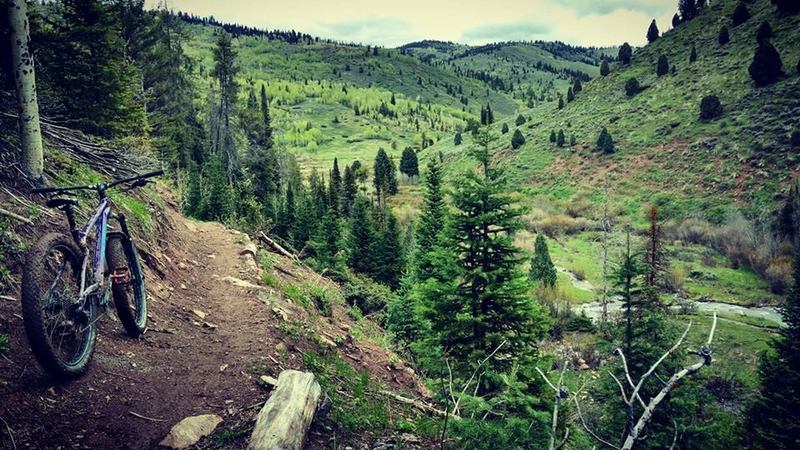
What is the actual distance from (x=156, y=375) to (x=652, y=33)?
308ft

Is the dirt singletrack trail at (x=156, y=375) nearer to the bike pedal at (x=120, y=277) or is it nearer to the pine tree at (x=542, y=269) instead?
the bike pedal at (x=120, y=277)

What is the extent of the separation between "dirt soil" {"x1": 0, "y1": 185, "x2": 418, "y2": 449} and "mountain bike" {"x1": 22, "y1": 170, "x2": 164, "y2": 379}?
29 cm

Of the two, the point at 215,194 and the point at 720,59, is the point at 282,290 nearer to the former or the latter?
the point at 215,194

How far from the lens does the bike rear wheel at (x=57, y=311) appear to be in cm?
390

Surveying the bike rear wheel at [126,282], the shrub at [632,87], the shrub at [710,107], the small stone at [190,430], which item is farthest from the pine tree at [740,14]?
the small stone at [190,430]

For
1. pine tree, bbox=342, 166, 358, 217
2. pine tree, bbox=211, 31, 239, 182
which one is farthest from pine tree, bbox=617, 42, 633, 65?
pine tree, bbox=211, 31, 239, 182

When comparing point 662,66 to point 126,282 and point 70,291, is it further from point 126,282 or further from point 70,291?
point 70,291

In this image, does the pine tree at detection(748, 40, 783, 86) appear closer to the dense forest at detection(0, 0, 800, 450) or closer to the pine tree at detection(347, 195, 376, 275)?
the dense forest at detection(0, 0, 800, 450)

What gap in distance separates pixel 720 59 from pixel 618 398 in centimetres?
6837

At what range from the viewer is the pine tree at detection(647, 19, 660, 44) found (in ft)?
256

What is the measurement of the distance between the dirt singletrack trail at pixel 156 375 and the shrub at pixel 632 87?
2933 inches

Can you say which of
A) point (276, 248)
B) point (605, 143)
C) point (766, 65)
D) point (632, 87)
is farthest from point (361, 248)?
point (632, 87)

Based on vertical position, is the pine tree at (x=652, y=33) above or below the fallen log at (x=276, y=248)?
above

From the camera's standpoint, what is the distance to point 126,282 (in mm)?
5469
